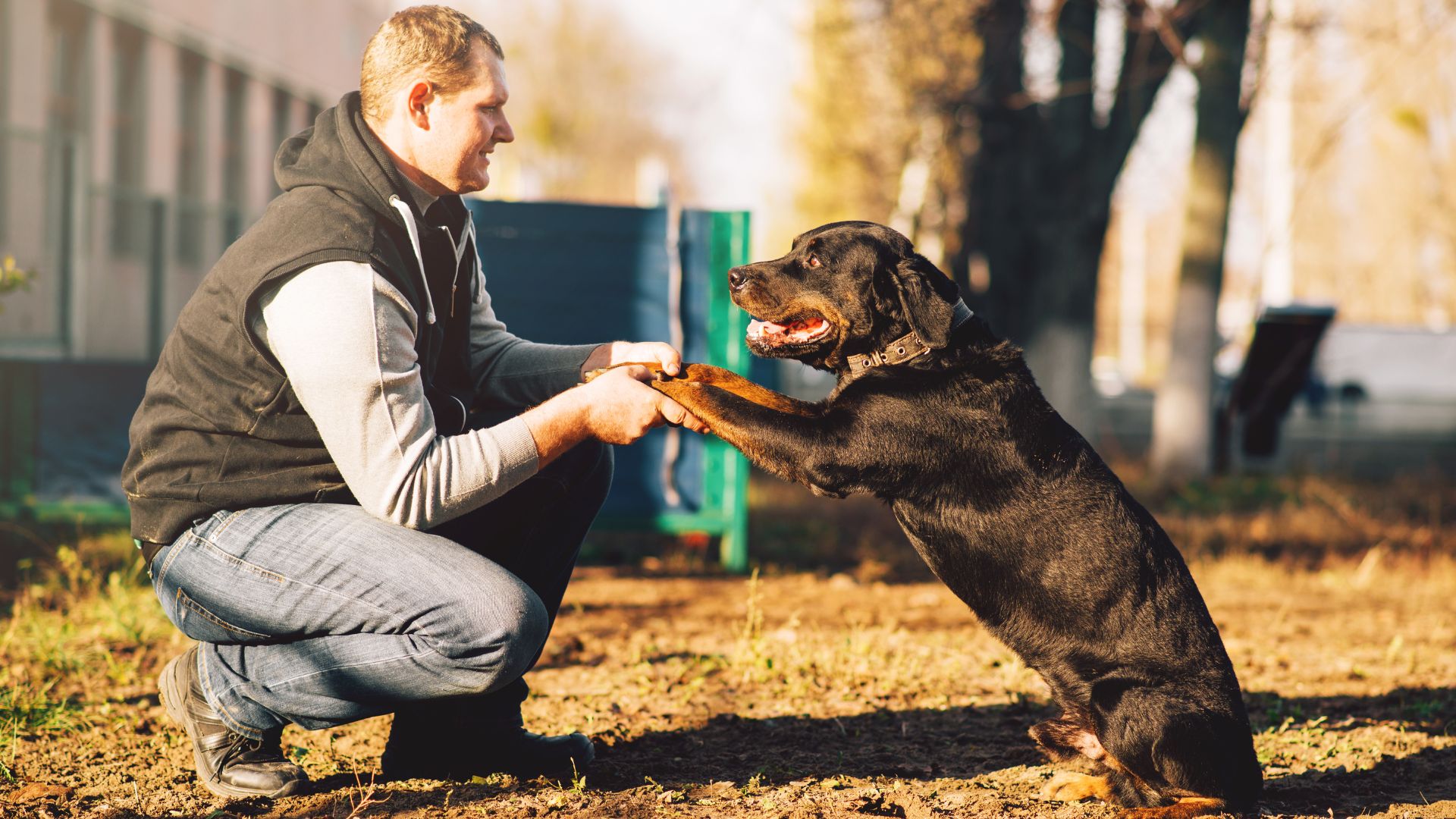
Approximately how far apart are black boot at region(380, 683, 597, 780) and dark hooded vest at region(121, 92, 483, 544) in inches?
25.1

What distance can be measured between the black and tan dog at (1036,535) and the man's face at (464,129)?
72 cm

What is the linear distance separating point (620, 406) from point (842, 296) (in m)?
0.93

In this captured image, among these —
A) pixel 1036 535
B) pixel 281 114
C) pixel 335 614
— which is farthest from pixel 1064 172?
pixel 281 114

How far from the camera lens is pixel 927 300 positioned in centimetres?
330

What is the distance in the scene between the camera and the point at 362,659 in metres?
2.75

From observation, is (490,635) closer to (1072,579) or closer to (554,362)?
(554,362)

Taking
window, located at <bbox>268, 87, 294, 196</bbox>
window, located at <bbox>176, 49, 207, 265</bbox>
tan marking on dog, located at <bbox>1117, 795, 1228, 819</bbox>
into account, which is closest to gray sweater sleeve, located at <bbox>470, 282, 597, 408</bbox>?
tan marking on dog, located at <bbox>1117, 795, 1228, 819</bbox>

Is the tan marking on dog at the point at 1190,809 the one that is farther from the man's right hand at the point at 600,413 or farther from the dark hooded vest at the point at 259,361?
the dark hooded vest at the point at 259,361

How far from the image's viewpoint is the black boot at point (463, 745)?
122 inches

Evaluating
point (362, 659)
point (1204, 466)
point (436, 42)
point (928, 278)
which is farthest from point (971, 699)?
point (1204, 466)

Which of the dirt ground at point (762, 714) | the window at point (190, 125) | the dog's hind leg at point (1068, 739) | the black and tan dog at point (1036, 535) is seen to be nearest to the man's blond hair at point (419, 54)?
the black and tan dog at point (1036, 535)

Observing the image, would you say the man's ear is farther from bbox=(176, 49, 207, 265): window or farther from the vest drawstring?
bbox=(176, 49, 207, 265): window

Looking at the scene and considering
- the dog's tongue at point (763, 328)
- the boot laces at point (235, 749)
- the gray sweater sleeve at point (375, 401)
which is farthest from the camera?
the dog's tongue at point (763, 328)

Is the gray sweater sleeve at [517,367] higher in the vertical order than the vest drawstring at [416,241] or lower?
lower
